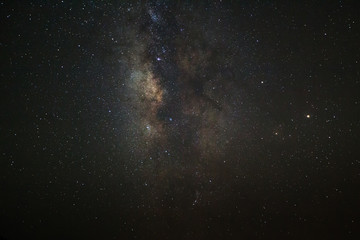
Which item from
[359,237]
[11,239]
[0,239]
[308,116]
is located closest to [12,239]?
[11,239]

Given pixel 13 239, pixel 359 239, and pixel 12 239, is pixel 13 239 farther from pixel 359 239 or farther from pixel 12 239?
pixel 359 239

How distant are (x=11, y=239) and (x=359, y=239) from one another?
9.86 meters

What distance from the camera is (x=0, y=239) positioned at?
3.69 meters

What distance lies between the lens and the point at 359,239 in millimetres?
6113

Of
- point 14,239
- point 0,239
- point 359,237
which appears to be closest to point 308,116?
point 359,237

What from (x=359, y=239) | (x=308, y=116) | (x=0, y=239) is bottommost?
(x=0, y=239)

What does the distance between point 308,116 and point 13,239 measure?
8416 mm

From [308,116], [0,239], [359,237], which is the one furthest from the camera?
[359,237]

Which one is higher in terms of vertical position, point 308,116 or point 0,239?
point 308,116

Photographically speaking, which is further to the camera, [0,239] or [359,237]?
[359,237]

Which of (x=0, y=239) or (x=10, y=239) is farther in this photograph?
(x=10, y=239)

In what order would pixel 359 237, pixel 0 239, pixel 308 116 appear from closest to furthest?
pixel 0 239
pixel 308 116
pixel 359 237

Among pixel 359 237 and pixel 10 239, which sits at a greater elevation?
pixel 359 237

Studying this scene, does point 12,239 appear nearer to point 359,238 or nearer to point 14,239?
point 14,239
